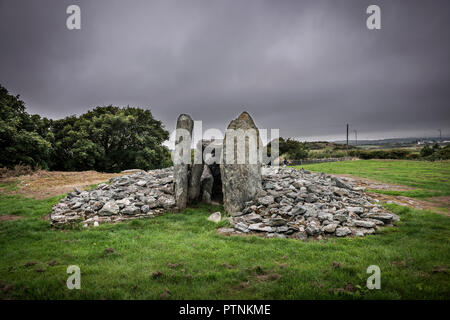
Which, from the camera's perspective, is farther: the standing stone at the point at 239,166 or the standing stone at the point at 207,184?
the standing stone at the point at 207,184

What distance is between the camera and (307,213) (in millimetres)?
7426

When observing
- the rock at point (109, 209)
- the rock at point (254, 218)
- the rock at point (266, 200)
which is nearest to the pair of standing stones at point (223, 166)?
the rock at point (266, 200)

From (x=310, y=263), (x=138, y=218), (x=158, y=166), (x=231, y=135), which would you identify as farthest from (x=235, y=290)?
(x=158, y=166)

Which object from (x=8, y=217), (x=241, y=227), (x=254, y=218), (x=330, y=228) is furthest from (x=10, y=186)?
(x=330, y=228)

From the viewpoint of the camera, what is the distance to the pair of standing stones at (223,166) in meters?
9.02

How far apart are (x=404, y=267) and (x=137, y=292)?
17.8ft

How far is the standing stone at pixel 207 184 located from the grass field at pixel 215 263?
9.08 ft

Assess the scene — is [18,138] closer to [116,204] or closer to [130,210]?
[116,204]

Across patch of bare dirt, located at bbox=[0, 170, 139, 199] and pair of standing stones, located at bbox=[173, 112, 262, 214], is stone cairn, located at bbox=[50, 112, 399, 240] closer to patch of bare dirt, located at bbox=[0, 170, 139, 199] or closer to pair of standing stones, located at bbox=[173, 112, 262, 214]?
pair of standing stones, located at bbox=[173, 112, 262, 214]

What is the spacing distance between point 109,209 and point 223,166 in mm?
4971

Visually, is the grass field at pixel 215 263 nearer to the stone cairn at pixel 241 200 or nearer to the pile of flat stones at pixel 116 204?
the stone cairn at pixel 241 200
